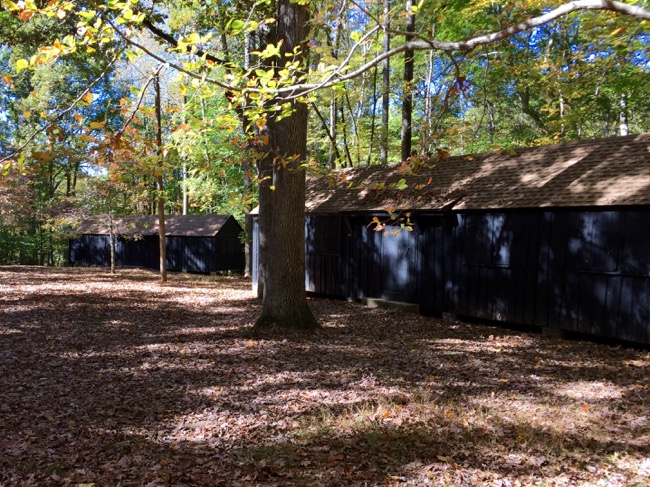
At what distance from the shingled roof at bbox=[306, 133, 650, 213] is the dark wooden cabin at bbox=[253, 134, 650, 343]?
0.03 metres

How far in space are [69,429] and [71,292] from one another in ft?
39.3

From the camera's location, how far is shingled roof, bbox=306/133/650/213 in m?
9.03

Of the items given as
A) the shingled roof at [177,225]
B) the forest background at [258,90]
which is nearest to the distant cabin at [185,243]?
the shingled roof at [177,225]

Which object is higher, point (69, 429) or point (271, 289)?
point (271, 289)

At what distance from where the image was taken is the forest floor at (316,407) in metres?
4.00

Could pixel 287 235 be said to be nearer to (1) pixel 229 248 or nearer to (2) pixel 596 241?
(2) pixel 596 241

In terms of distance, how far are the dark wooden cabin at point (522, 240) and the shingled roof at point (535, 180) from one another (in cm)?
3

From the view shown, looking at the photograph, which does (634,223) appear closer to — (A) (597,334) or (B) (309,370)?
(A) (597,334)

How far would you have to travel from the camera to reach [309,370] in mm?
7008

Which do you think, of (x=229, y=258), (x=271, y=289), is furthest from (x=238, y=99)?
(x=229, y=258)

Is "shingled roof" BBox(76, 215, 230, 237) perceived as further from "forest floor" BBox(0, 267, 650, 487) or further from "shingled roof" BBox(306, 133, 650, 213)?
"forest floor" BBox(0, 267, 650, 487)

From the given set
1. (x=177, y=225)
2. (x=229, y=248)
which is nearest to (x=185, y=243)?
(x=177, y=225)

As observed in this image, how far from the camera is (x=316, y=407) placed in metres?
5.48

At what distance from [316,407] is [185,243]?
23019 mm
